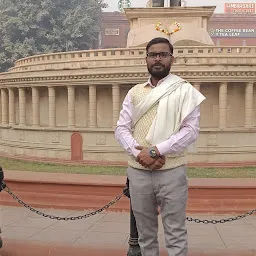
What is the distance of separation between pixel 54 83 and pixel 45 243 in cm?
1596

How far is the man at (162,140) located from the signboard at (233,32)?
258 feet

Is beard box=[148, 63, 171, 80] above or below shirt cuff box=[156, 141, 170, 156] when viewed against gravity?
above

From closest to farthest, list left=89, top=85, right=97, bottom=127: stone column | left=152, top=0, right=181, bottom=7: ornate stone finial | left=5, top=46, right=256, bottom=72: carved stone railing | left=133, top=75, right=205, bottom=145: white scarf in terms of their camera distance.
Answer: left=133, top=75, right=205, bottom=145: white scarf, left=5, top=46, right=256, bottom=72: carved stone railing, left=89, top=85, right=97, bottom=127: stone column, left=152, top=0, right=181, bottom=7: ornate stone finial

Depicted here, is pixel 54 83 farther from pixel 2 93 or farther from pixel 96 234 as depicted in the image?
pixel 96 234

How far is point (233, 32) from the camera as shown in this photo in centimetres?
7969

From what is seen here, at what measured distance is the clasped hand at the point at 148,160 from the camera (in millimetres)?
4184

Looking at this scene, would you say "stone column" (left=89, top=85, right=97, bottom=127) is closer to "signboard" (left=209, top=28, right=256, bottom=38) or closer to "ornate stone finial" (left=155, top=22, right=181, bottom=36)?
"ornate stone finial" (left=155, top=22, right=181, bottom=36)

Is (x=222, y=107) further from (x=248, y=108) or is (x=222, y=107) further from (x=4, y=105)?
(x=4, y=105)

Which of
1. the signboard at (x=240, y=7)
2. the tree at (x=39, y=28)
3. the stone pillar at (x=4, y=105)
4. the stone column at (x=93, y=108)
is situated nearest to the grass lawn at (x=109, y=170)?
the stone column at (x=93, y=108)

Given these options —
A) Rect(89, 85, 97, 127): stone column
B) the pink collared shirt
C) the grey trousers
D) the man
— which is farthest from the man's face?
Rect(89, 85, 97, 127): stone column

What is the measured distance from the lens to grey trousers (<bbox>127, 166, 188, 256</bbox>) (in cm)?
430

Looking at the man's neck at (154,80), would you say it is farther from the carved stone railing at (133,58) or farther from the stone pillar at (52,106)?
the stone pillar at (52,106)

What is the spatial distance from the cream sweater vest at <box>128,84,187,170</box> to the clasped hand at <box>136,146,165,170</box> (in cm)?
10

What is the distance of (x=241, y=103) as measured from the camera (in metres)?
21.1
